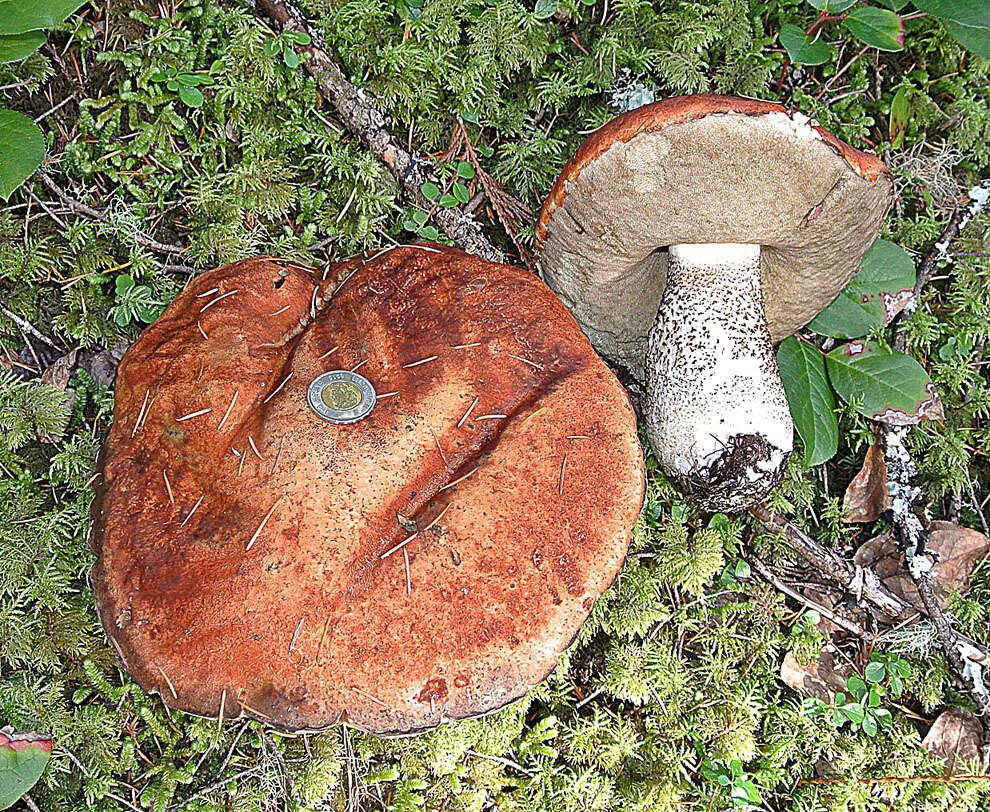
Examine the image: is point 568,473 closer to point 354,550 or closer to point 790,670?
point 354,550

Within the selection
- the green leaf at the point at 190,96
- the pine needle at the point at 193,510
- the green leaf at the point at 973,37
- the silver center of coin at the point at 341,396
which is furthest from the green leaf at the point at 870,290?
the green leaf at the point at 190,96

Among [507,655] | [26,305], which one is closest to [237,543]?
[507,655]

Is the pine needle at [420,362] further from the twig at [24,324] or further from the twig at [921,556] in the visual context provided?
the twig at [921,556]

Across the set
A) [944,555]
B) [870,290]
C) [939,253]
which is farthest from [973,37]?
[944,555]

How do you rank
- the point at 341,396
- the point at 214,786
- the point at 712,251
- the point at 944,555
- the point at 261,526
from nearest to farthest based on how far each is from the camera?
the point at 261,526
the point at 341,396
the point at 214,786
the point at 712,251
the point at 944,555

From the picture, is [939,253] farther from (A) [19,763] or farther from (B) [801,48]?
(A) [19,763]

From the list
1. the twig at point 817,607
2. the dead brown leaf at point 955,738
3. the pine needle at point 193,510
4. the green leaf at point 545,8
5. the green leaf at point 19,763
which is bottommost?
the dead brown leaf at point 955,738
